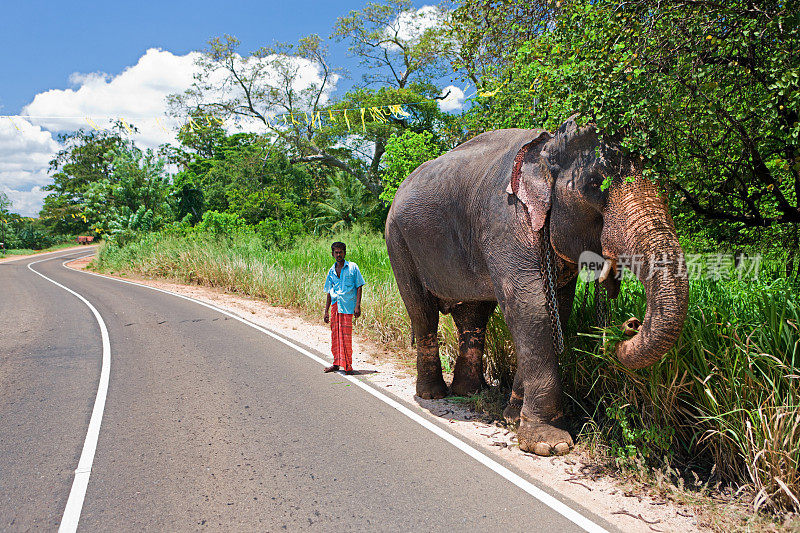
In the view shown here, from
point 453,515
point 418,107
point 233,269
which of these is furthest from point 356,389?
point 418,107

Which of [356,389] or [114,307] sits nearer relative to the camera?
[356,389]

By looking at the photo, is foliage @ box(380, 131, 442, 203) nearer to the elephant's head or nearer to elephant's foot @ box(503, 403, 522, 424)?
elephant's foot @ box(503, 403, 522, 424)

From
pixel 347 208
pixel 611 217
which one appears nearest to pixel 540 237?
pixel 611 217

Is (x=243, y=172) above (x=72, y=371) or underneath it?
above

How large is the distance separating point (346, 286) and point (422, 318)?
1775mm

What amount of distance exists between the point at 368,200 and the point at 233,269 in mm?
13581

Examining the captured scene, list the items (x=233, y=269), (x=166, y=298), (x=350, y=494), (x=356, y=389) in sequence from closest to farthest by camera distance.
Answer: (x=350, y=494)
(x=356, y=389)
(x=166, y=298)
(x=233, y=269)

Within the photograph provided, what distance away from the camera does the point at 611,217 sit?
3693 millimetres

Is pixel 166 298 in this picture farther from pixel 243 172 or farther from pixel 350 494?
pixel 243 172

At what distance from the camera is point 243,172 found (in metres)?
32.5

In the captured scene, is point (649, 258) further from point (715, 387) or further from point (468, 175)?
point (468, 175)

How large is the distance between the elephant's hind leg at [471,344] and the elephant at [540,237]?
0.25 m

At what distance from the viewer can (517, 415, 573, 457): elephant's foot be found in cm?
423

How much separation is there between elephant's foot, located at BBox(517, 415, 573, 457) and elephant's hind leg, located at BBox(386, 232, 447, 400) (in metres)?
1.84
